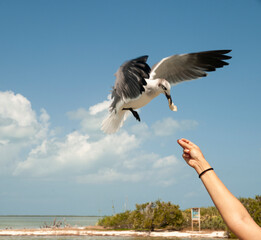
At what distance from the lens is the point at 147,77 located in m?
1.36

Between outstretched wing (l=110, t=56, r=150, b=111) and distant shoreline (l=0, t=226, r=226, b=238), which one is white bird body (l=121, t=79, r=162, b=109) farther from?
distant shoreline (l=0, t=226, r=226, b=238)

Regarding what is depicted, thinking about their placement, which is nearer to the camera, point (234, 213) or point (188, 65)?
point (234, 213)

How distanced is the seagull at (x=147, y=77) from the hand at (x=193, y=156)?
26cm

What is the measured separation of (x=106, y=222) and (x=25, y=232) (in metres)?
4.79

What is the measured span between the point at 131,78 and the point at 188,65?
797 mm

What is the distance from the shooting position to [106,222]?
20.5m

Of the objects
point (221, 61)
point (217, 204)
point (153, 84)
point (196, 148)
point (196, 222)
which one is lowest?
point (217, 204)

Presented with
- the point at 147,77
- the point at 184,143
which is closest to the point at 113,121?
the point at 147,77

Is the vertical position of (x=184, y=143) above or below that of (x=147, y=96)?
below

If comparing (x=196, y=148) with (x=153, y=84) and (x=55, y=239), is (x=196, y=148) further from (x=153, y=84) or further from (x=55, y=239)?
(x=55, y=239)

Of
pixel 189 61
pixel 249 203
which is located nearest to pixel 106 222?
pixel 249 203

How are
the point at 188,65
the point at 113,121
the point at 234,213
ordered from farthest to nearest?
the point at 188,65 < the point at 113,121 < the point at 234,213

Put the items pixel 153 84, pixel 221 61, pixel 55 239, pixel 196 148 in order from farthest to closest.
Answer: pixel 55 239 < pixel 221 61 < pixel 153 84 < pixel 196 148

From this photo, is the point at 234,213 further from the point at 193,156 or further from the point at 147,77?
the point at 147,77
